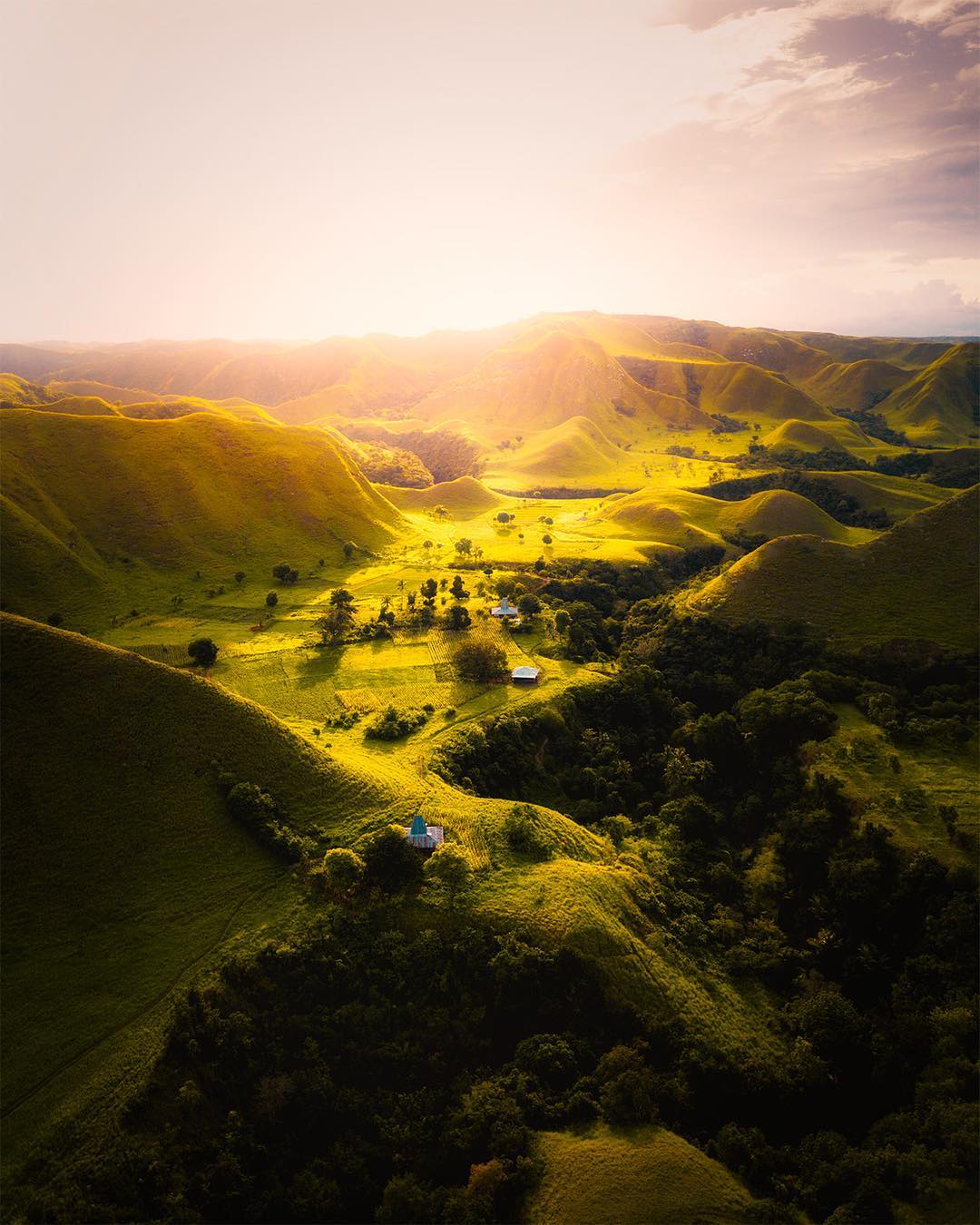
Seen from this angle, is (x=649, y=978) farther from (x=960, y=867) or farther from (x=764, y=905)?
(x=960, y=867)

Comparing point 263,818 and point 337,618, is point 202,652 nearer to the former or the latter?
point 337,618

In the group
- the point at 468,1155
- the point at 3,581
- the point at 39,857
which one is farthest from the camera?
the point at 3,581

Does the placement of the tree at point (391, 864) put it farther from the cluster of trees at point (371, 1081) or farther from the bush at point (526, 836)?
the bush at point (526, 836)

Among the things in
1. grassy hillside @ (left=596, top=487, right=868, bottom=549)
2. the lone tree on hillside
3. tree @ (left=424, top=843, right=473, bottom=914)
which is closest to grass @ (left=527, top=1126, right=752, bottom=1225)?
tree @ (left=424, top=843, right=473, bottom=914)

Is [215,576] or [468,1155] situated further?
[215,576]

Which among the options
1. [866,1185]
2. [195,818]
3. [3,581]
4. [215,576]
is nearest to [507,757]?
[195,818]

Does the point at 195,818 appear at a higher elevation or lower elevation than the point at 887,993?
higher

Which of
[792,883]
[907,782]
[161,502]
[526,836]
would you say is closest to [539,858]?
[526,836]
